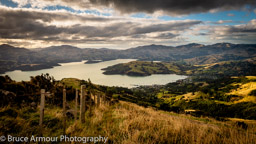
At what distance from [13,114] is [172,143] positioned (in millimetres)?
9752

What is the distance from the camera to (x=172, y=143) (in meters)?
5.25

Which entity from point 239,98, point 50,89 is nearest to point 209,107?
point 239,98

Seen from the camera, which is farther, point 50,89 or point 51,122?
point 50,89

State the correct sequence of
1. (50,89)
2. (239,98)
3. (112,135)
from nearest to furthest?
(112,135)
(50,89)
(239,98)

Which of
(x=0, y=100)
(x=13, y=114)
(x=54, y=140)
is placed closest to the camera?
(x=54, y=140)

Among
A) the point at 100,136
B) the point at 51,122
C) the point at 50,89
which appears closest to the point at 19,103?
the point at 51,122

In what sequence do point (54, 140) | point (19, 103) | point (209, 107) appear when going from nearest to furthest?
point (54, 140)
point (19, 103)
point (209, 107)

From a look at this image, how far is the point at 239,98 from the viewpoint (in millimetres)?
125812

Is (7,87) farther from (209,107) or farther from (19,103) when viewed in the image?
(209,107)

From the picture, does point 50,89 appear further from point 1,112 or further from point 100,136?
point 100,136

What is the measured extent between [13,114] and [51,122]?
9.38 ft

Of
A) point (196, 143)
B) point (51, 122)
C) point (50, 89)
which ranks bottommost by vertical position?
point (50, 89)

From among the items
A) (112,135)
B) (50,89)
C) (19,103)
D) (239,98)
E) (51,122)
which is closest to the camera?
(112,135)

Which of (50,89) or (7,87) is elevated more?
(7,87)
